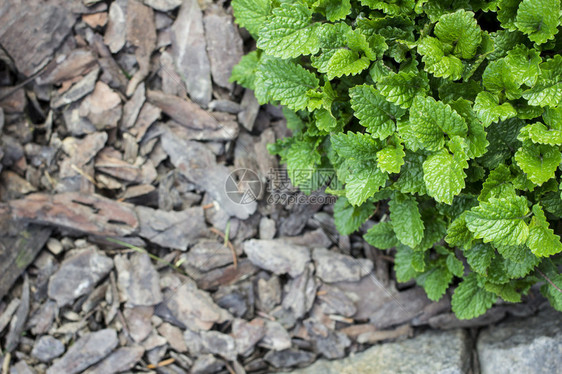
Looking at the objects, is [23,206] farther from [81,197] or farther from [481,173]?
[481,173]

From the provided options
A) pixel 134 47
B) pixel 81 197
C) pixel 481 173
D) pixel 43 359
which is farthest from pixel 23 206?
pixel 481 173

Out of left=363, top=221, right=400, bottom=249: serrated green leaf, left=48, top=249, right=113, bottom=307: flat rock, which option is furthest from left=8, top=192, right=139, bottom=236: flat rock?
left=363, top=221, right=400, bottom=249: serrated green leaf

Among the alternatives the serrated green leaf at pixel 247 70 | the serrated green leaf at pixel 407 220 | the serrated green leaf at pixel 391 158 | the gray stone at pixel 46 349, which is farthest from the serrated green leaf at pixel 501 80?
the gray stone at pixel 46 349

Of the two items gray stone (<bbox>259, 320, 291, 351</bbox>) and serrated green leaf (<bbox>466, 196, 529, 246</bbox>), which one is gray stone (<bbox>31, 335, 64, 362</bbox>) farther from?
serrated green leaf (<bbox>466, 196, 529, 246</bbox>)

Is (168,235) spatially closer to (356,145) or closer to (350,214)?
(350,214)

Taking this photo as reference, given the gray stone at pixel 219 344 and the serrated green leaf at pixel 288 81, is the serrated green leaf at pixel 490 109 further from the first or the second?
the gray stone at pixel 219 344
